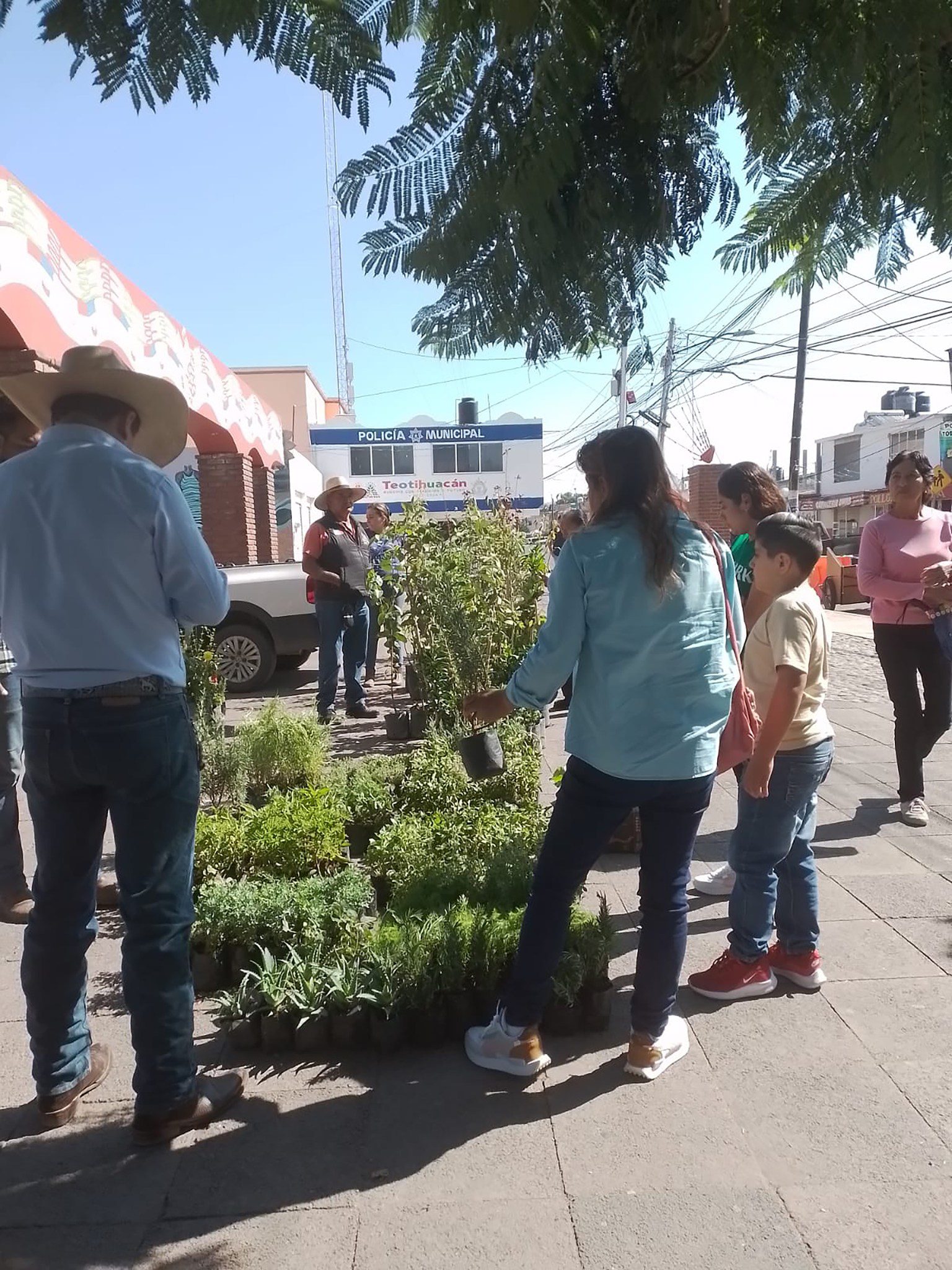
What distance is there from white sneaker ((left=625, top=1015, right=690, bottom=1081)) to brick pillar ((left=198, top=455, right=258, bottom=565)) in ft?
39.2

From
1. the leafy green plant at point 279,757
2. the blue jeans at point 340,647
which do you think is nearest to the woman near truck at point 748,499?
the leafy green plant at point 279,757

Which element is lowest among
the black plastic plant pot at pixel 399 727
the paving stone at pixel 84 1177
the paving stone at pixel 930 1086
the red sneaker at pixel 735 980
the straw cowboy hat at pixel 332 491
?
the paving stone at pixel 930 1086

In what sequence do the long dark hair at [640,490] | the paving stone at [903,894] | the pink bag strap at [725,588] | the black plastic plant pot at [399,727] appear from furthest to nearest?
the black plastic plant pot at [399,727] < the paving stone at [903,894] < the pink bag strap at [725,588] < the long dark hair at [640,490]

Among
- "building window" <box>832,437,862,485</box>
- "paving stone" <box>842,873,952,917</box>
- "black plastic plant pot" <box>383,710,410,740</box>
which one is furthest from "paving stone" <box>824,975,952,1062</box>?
"building window" <box>832,437,862,485</box>

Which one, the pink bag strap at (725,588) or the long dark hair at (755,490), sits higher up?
the long dark hair at (755,490)

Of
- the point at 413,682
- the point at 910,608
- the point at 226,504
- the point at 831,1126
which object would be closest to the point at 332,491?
the point at 413,682

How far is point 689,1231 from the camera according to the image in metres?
2.06

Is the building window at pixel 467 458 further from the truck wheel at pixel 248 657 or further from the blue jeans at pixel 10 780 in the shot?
the blue jeans at pixel 10 780

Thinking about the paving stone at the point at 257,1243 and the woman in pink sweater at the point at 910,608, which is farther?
the woman in pink sweater at the point at 910,608

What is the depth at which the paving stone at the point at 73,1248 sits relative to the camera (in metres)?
2.02

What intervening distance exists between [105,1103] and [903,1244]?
202cm

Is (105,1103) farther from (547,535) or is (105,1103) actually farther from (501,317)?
(547,535)

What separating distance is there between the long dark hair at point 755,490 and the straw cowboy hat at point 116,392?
199 cm

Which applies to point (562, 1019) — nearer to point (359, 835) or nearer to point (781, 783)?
point (781, 783)
